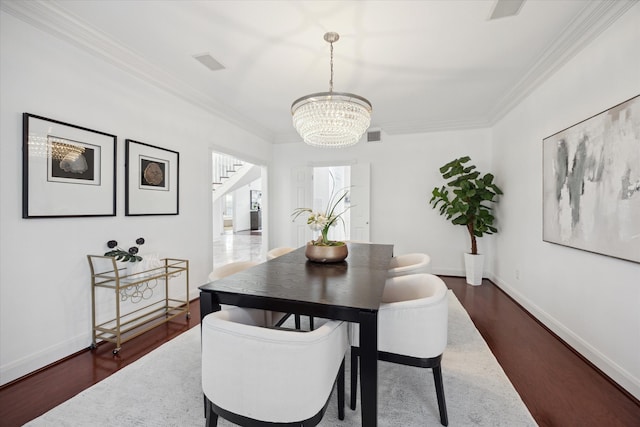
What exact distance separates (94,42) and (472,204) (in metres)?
4.77

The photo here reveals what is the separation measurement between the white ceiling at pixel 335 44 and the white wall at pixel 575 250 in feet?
0.77

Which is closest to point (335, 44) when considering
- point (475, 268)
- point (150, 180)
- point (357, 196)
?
point (150, 180)

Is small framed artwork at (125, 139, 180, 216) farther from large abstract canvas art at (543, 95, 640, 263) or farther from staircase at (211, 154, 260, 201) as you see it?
staircase at (211, 154, 260, 201)

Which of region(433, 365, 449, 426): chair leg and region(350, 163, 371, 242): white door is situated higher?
region(350, 163, 371, 242): white door

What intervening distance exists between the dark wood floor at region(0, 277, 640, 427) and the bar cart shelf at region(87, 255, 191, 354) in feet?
0.42

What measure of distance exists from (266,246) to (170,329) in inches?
115

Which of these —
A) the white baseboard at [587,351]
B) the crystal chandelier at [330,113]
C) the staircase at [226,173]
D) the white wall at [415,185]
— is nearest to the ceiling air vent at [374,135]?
the white wall at [415,185]

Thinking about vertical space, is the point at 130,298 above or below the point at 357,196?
below

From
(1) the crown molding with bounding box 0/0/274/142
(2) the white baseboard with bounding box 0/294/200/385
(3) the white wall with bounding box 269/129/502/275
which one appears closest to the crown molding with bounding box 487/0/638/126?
(3) the white wall with bounding box 269/129/502/275

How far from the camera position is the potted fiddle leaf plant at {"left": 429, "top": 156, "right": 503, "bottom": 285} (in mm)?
4184

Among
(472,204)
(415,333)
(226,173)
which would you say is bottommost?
(415,333)

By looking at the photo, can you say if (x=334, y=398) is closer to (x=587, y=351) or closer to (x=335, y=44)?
(x=587, y=351)

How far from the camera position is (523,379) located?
200cm

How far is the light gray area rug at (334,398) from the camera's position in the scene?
1596 mm
